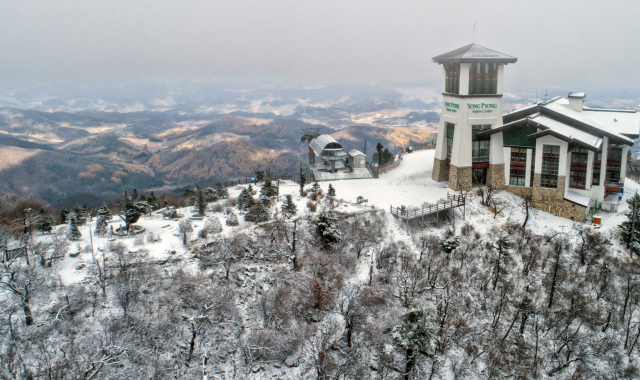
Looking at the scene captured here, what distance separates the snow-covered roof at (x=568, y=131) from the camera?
3953 centimetres

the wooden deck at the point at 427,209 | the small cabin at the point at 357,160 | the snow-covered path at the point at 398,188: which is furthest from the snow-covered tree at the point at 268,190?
the small cabin at the point at 357,160

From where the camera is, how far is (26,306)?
2831 centimetres

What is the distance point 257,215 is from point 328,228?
832cm

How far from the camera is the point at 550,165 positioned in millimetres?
41906

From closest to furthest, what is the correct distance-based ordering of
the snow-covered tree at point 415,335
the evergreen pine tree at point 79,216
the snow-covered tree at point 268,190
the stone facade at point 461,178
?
the snow-covered tree at point 415,335 → the evergreen pine tree at point 79,216 → the stone facade at point 461,178 → the snow-covered tree at point 268,190

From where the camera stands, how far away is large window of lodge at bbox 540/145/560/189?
41.4m

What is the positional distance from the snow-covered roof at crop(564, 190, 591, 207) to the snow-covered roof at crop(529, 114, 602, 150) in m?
5.80

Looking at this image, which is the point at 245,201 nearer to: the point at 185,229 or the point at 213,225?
the point at 213,225

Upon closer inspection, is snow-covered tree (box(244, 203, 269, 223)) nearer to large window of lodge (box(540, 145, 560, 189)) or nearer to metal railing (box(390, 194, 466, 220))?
metal railing (box(390, 194, 466, 220))

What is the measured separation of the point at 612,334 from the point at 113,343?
38642 mm

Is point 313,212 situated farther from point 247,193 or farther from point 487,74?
point 487,74

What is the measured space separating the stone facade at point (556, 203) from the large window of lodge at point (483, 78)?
11478 mm

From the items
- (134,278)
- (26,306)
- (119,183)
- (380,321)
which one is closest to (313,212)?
(380,321)

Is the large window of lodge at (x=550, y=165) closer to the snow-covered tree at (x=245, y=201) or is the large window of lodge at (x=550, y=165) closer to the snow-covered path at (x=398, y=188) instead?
the snow-covered path at (x=398, y=188)
